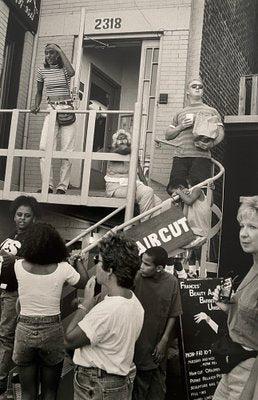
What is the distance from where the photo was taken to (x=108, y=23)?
27.1 ft

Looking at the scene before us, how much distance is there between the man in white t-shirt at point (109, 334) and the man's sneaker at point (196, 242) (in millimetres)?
2433

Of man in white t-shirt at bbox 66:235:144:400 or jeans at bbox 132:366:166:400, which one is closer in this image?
man in white t-shirt at bbox 66:235:144:400

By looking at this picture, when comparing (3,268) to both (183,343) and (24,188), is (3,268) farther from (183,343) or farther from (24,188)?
(24,188)

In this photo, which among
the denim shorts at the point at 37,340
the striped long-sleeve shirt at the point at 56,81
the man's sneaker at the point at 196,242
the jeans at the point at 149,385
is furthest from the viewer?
the striped long-sleeve shirt at the point at 56,81

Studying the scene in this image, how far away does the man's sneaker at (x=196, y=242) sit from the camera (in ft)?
16.9

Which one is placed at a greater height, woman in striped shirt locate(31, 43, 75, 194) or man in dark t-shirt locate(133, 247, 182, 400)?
woman in striped shirt locate(31, 43, 75, 194)

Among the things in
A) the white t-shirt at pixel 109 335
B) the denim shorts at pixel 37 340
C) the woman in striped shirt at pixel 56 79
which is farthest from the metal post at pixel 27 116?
the white t-shirt at pixel 109 335

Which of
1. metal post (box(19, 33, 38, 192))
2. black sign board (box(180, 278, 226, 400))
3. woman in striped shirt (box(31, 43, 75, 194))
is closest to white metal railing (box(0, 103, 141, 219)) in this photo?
woman in striped shirt (box(31, 43, 75, 194))

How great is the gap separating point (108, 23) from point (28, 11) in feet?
4.60

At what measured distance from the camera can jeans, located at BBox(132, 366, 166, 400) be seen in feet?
13.0

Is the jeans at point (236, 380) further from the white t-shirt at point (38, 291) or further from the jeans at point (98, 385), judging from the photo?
the white t-shirt at point (38, 291)

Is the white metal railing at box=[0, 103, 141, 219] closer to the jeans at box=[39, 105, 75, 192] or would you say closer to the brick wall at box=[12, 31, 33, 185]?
the jeans at box=[39, 105, 75, 192]

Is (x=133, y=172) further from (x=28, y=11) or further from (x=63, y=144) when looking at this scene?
(x=28, y=11)

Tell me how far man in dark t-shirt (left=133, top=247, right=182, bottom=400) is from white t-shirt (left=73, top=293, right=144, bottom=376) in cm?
133
